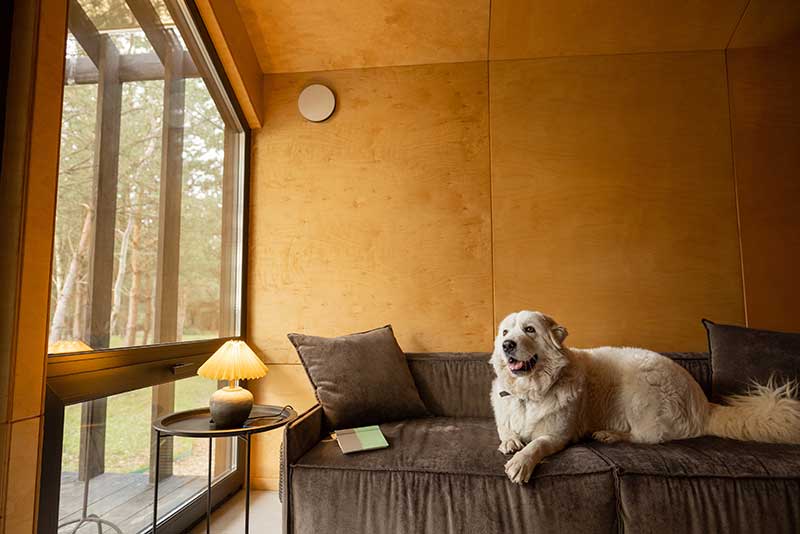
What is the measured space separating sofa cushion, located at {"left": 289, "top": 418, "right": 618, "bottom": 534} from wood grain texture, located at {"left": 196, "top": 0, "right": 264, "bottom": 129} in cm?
225

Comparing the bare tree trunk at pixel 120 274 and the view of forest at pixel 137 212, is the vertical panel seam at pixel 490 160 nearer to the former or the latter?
the view of forest at pixel 137 212

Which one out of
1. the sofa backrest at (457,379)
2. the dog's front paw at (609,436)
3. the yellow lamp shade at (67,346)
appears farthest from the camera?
the sofa backrest at (457,379)

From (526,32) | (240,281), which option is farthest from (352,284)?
(526,32)

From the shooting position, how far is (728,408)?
6.75 feet

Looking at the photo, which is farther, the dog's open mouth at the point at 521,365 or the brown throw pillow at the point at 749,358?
the brown throw pillow at the point at 749,358

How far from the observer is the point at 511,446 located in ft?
6.11

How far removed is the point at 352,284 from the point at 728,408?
2081 mm

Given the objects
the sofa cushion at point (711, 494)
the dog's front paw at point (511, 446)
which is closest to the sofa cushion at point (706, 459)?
the sofa cushion at point (711, 494)

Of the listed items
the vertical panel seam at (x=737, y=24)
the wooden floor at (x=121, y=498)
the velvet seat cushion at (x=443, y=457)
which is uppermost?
the vertical panel seam at (x=737, y=24)

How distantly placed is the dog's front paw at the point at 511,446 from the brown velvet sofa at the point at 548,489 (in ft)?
0.13

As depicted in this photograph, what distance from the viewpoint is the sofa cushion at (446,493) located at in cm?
166

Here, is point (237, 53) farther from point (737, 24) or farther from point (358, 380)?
point (737, 24)

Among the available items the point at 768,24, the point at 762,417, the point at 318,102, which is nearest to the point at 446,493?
the point at 762,417

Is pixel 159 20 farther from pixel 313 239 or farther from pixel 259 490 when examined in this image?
pixel 259 490
